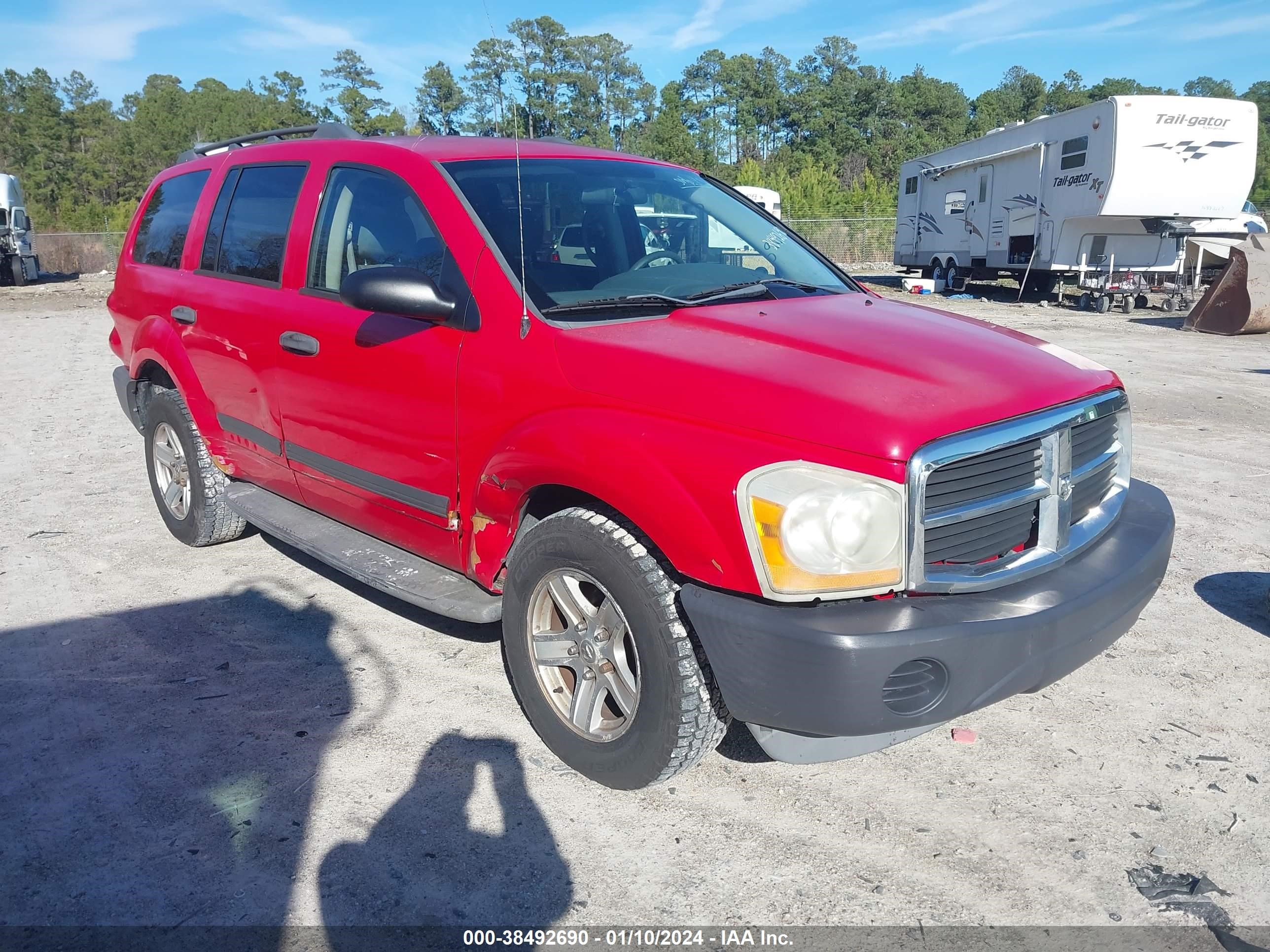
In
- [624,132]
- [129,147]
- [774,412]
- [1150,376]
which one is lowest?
[1150,376]

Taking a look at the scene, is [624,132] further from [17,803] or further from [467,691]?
[17,803]

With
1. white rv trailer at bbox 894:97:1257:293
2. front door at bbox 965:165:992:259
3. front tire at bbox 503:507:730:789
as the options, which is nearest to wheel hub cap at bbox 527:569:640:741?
front tire at bbox 503:507:730:789

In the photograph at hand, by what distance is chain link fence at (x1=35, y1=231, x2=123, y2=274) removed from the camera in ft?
127

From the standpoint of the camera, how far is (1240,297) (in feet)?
48.4

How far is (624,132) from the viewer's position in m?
7.98

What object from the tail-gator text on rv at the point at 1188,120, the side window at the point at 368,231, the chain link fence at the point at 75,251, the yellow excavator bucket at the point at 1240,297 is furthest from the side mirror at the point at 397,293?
the chain link fence at the point at 75,251

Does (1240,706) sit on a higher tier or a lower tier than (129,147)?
lower

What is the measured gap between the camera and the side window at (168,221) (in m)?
4.99

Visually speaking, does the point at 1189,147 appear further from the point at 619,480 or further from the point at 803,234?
the point at 803,234

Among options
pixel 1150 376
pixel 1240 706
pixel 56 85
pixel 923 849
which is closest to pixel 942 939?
pixel 923 849

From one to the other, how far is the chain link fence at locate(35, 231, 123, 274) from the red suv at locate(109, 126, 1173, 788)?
40644 mm

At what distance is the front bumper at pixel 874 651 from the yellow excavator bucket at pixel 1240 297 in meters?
14.6

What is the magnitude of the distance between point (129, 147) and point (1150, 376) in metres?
67.5

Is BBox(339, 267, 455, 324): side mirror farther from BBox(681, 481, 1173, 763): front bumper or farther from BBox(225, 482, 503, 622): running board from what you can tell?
BBox(681, 481, 1173, 763): front bumper
